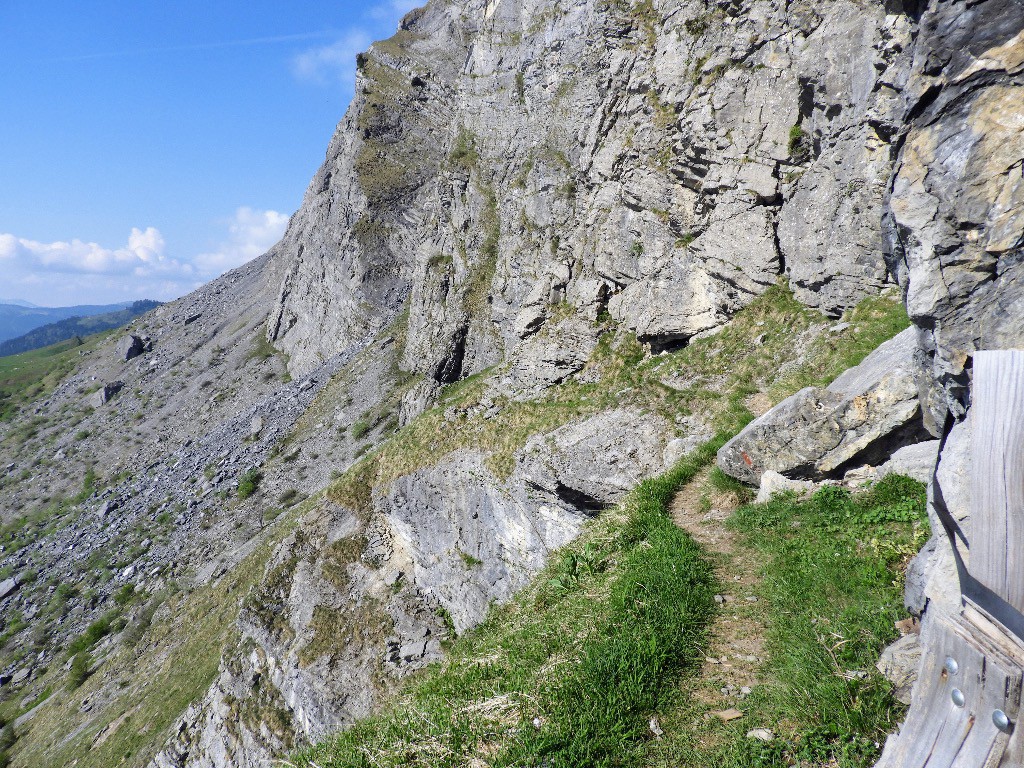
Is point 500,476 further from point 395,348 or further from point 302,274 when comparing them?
point 302,274

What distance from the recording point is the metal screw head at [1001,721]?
2.15 meters

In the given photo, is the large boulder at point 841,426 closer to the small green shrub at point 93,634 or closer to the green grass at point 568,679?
the green grass at point 568,679

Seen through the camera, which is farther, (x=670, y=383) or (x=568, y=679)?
(x=670, y=383)

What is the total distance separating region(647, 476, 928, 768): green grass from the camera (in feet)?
12.6

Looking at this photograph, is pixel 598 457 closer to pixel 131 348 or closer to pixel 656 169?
pixel 656 169

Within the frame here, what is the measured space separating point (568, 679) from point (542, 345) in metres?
23.6

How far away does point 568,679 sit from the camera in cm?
498

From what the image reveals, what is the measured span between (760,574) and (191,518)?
179 feet

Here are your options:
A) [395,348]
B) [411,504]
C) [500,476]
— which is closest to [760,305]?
[500,476]

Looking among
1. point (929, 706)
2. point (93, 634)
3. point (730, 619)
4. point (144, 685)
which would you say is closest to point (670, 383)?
point (730, 619)

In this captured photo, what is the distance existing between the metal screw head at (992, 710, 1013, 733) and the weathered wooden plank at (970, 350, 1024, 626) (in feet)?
1.28

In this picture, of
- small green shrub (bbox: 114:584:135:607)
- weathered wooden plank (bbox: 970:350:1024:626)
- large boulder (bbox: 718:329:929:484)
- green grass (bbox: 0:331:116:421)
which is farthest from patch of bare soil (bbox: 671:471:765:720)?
green grass (bbox: 0:331:116:421)

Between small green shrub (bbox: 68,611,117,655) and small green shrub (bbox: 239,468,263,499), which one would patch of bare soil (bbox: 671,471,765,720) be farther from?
small green shrub (bbox: 68,611,117,655)

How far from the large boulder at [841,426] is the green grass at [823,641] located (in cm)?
102
